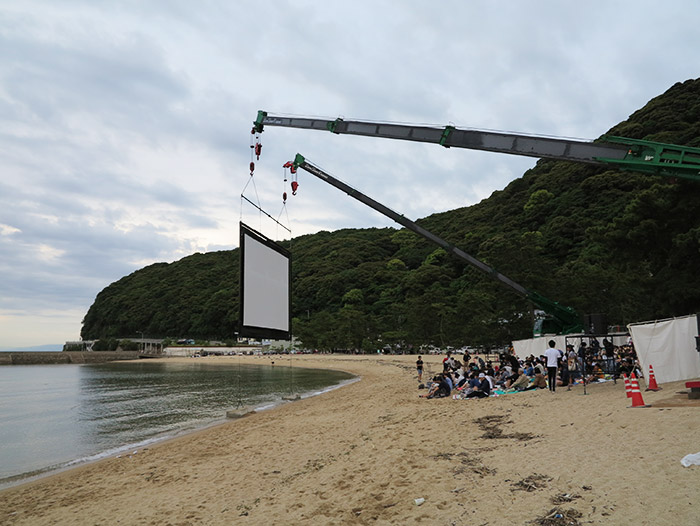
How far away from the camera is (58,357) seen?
109 metres

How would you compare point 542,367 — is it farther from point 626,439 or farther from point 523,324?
point 523,324

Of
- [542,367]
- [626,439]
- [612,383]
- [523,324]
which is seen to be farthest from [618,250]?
[626,439]

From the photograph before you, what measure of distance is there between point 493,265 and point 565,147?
25737 millimetres

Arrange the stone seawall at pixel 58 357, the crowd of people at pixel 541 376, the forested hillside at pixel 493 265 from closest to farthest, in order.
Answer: the crowd of people at pixel 541 376 < the forested hillside at pixel 493 265 < the stone seawall at pixel 58 357

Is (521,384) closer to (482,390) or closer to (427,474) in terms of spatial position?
(482,390)

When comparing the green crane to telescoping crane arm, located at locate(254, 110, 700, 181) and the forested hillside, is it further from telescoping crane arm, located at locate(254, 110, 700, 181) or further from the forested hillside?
the forested hillside

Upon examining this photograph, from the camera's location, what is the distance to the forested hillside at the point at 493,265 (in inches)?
926

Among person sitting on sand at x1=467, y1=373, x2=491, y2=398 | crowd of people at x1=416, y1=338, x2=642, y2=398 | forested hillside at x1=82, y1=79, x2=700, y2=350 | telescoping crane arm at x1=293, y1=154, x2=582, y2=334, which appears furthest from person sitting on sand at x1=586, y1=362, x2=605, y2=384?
telescoping crane arm at x1=293, y1=154, x2=582, y2=334

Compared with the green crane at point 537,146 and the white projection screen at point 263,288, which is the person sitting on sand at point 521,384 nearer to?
the green crane at point 537,146

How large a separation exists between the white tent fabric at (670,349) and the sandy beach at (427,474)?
2.14 ft

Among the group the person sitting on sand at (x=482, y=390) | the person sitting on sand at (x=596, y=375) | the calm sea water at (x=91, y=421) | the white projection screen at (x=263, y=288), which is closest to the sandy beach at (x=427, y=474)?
the person sitting on sand at (x=482, y=390)

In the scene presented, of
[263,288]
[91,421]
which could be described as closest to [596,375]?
[263,288]

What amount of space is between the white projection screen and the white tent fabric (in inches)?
471

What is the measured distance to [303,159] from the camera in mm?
24609
